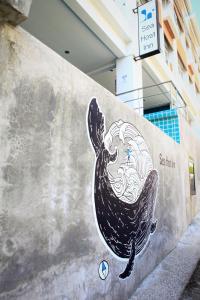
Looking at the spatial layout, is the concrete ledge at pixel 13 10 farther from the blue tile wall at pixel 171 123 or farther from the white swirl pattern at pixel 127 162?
the blue tile wall at pixel 171 123

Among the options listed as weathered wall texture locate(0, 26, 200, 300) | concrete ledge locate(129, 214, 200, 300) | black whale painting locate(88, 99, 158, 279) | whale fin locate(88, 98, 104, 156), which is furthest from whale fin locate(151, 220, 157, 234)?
whale fin locate(88, 98, 104, 156)

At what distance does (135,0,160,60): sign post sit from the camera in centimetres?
552

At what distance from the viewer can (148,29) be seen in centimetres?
572

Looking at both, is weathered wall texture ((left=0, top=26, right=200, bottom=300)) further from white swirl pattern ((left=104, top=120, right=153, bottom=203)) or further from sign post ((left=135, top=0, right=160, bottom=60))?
sign post ((left=135, top=0, right=160, bottom=60))

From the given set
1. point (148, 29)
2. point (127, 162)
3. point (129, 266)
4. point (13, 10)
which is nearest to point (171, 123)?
point (148, 29)

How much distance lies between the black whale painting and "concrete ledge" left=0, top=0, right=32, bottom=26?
1.25 metres

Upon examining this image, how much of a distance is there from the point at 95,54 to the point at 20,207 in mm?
5873

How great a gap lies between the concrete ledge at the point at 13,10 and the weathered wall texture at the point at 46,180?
4.2 inches

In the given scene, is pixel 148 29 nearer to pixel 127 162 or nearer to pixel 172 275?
pixel 127 162

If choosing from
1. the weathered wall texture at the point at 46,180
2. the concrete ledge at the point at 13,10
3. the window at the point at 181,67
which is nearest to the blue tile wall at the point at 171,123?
the weathered wall texture at the point at 46,180

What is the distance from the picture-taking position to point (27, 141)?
1.88 meters

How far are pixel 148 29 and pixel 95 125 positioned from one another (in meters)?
4.26

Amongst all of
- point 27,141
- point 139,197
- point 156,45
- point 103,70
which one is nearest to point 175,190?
point 139,197

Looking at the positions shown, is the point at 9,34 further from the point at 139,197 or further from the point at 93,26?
the point at 93,26
